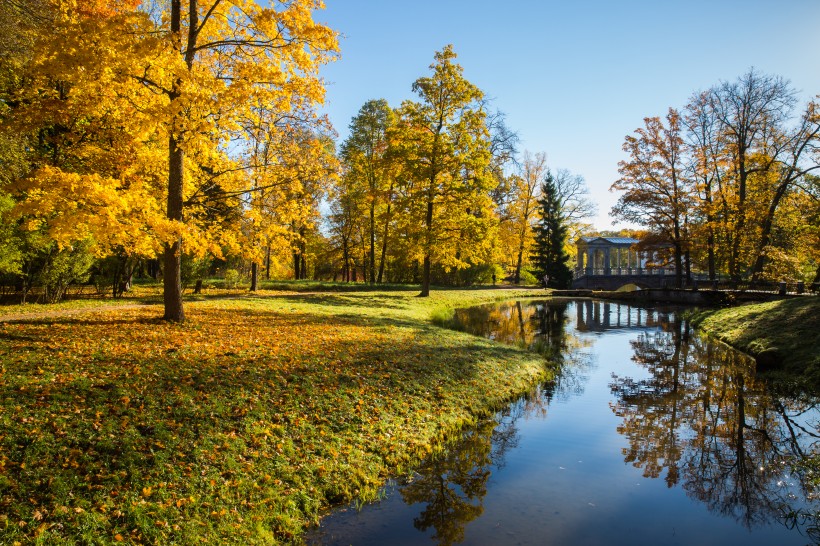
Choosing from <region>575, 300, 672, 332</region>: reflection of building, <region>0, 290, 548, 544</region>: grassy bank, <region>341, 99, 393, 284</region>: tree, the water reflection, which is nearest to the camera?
<region>0, 290, 548, 544</region>: grassy bank

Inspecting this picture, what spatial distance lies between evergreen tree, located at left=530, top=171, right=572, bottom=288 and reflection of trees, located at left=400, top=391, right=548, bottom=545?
39180 millimetres

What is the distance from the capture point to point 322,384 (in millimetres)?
7949

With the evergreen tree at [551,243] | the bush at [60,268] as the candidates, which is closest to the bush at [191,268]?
the bush at [60,268]

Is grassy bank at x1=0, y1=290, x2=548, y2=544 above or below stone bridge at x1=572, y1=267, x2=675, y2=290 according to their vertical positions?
below

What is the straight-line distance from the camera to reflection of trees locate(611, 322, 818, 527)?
6.24m

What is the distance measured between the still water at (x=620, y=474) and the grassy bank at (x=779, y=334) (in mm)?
1020

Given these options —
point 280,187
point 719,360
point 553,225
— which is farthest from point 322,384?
point 553,225

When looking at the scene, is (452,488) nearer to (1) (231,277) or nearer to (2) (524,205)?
(1) (231,277)

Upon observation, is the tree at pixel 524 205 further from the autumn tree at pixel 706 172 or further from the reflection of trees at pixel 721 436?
the reflection of trees at pixel 721 436

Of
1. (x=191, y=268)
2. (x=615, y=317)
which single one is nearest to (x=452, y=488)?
(x=191, y=268)

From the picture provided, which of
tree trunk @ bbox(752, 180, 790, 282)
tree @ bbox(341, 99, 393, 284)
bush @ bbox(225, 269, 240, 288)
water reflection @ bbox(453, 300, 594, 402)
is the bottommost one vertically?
water reflection @ bbox(453, 300, 594, 402)

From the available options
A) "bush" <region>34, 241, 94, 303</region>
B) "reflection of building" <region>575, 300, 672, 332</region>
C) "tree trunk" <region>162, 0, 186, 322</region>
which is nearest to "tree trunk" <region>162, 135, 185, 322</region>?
"tree trunk" <region>162, 0, 186, 322</region>

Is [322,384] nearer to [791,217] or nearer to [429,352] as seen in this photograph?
[429,352]

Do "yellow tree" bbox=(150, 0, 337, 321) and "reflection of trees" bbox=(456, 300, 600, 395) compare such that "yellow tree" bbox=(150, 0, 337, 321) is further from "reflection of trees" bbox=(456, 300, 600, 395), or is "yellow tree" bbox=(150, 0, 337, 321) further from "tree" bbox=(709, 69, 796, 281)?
"tree" bbox=(709, 69, 796, 281)
